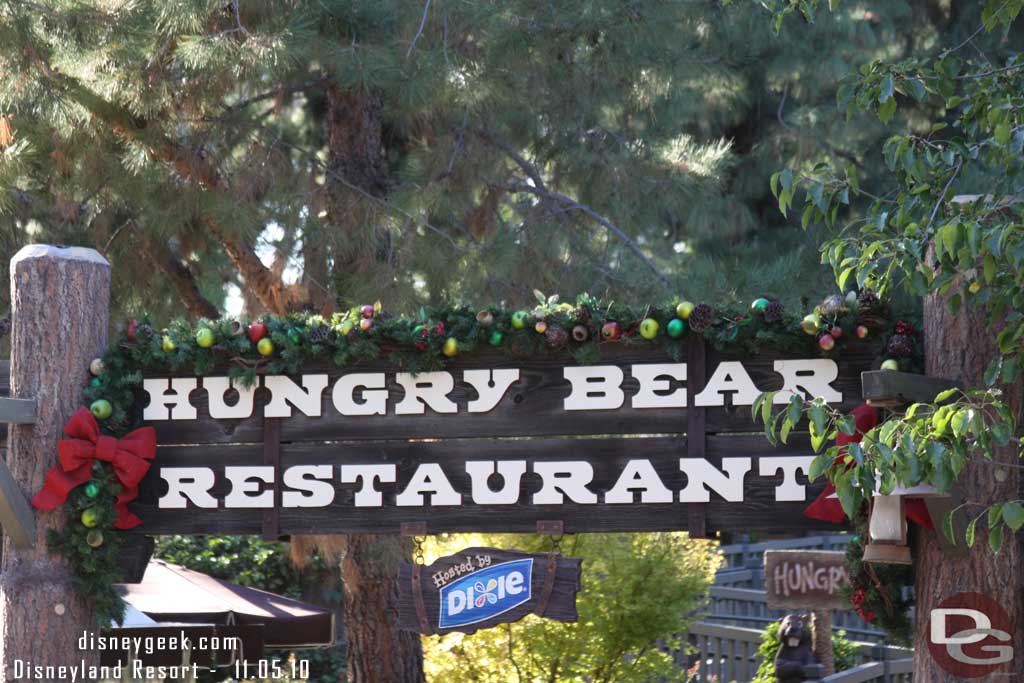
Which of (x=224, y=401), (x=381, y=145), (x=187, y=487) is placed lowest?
(x=187, y=487)

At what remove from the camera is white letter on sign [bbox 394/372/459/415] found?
5082mm

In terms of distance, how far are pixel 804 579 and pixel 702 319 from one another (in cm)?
290

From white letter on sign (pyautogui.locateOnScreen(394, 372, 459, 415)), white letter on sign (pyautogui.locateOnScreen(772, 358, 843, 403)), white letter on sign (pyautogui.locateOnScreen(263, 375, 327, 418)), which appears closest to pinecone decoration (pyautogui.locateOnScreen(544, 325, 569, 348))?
white letter on sign (pyautogui.locateOnScreen(394, 372, 459, 415))

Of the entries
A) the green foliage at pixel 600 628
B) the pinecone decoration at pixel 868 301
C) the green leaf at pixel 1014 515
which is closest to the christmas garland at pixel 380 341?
the pinecone decoration at pixel 868 301

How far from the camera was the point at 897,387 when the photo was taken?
4199 millimetres

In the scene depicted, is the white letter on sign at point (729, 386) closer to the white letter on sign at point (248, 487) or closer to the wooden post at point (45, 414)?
the white letter on sign at point (248, 487)

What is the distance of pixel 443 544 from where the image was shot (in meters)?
8.28

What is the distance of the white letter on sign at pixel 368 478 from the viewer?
509 cm

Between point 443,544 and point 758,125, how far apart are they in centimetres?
629

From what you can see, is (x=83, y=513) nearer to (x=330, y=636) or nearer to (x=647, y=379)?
(x=647, y=379)

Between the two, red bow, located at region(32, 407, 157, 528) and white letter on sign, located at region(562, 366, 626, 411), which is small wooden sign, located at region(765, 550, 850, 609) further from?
red bow, located at region(32, 407, 157, 528)

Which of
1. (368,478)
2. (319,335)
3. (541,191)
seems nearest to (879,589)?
(368,478)

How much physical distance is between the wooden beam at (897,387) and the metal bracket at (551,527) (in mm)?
1295

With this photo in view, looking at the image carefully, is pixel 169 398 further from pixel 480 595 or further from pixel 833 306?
pixel 833 306
